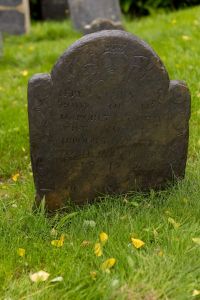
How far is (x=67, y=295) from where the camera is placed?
2.67m

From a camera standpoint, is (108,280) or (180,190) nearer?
(108,280)

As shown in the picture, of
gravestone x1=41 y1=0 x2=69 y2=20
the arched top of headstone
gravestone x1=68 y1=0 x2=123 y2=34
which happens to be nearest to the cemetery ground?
the arched top of headstone

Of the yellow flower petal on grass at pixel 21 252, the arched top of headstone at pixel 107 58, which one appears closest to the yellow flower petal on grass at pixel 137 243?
the yellow flower petal on grass at pixel 21 252

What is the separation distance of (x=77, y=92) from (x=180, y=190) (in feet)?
3.03

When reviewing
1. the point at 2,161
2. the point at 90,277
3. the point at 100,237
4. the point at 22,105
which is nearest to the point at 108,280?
the point at 90,277

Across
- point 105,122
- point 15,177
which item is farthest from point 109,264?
point 15,177

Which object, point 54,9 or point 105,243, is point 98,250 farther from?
point 54,9

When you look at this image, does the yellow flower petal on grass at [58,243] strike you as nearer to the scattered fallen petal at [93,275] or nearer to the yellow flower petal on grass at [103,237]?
the yellow flower petal on grass at [103,237]

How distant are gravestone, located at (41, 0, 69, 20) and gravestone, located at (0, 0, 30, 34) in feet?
6.94

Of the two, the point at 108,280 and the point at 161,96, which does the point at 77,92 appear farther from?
the point at 108,280

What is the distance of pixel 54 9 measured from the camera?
41.1 ft

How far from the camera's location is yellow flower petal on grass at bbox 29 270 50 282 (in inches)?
108

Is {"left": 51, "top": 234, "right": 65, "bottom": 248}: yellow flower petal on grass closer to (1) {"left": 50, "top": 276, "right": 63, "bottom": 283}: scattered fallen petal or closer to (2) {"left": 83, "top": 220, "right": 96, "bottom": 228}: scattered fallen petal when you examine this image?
(2) {"left": 83, "top": 220, "right": 96, "bottom": 228}: scattered fallen petal

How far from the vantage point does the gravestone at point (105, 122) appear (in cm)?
332
